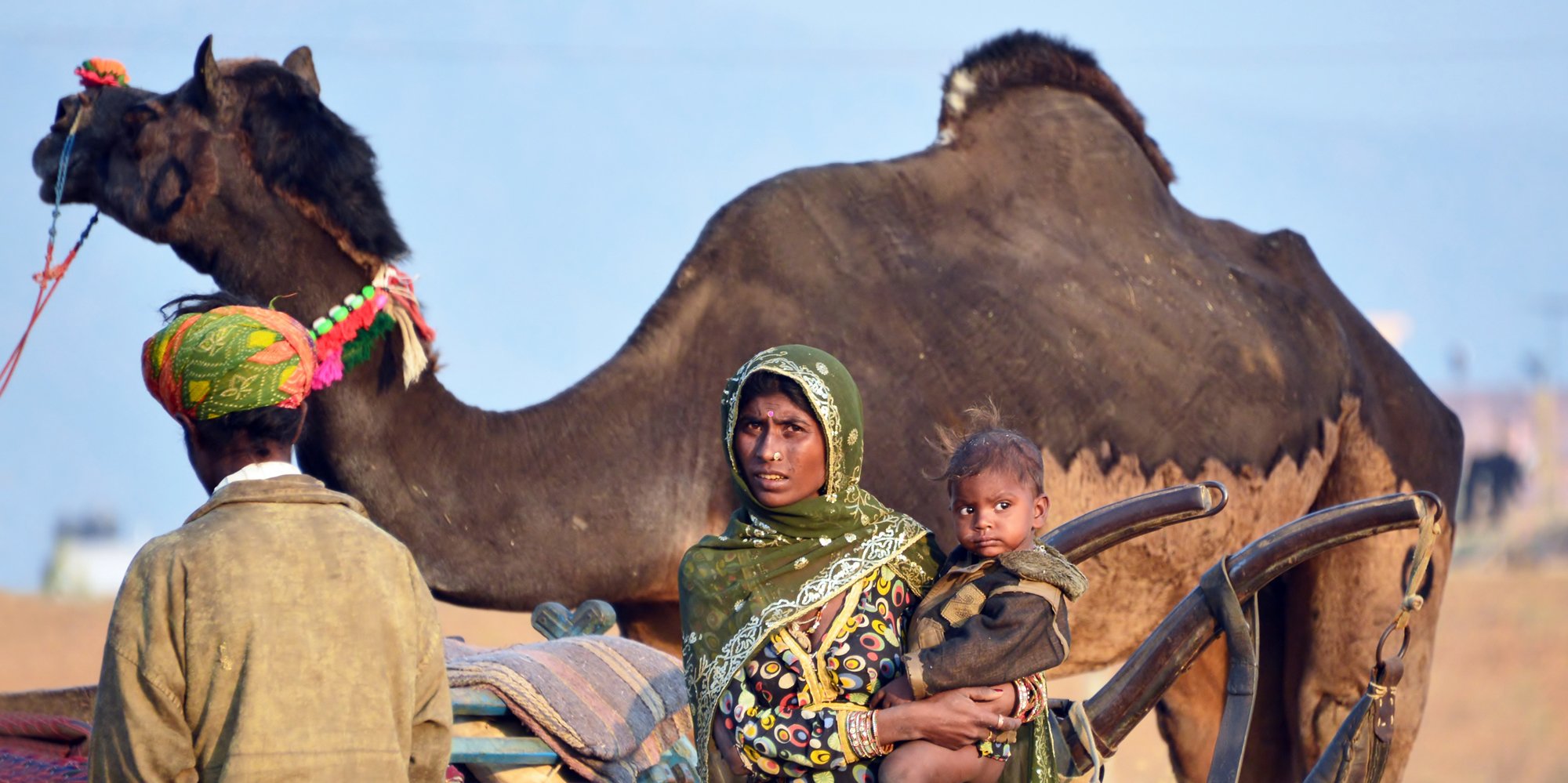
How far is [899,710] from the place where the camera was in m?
2.98

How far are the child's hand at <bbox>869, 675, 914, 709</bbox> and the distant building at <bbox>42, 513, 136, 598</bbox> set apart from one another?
18.2 m

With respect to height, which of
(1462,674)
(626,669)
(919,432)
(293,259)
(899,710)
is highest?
(1462,674)

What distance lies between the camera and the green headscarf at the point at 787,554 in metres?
3.13

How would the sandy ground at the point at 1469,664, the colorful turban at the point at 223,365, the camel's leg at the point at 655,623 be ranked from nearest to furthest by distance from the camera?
the colorful turban at the point at 223,365, the camel's leg at the point at 655,623, the sandy ground at the point at 1469,664

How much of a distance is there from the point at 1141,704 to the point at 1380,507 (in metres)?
0.62

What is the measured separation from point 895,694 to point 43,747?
1718 millimetres

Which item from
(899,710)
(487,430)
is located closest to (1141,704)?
(899,710)

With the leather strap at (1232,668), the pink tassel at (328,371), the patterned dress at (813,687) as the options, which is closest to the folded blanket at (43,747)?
the patterned dress at (813,687)

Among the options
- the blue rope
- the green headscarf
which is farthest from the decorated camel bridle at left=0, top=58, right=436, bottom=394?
the green headscarf

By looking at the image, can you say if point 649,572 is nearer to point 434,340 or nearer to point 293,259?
point 434,340

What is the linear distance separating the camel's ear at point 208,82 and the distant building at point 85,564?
15405 millimetres

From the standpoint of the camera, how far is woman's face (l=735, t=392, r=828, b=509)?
316 centimetres

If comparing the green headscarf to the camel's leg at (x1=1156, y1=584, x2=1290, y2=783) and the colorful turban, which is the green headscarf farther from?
the camel's leg at (x1=1156, y1=584, x2=1290, y2=783)

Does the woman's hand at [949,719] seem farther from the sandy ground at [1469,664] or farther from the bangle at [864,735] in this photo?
the sandy ground at [1469,664]
